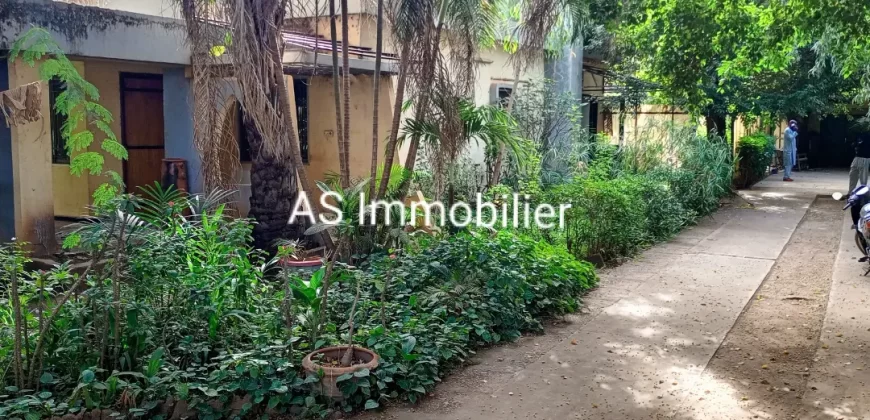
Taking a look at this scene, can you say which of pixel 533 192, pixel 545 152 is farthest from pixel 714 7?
pixel 545 152

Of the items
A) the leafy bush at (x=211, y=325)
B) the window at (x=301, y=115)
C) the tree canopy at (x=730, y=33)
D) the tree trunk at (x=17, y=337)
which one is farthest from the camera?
the window at (x=301, y=115)

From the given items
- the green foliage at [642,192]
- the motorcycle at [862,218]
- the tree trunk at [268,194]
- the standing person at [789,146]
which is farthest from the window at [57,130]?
the standing person at [789,146]

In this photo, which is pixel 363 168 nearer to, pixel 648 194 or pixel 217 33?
pixel 648 194

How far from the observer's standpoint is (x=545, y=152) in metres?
13.5

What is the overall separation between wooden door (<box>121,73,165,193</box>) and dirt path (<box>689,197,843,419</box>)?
29.4ft

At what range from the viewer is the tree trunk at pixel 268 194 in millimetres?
8383

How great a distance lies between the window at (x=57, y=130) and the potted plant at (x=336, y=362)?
685cm

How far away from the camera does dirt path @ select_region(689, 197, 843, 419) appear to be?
192 inches

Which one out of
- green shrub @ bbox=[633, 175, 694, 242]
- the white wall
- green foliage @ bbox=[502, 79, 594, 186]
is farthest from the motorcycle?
the white wall

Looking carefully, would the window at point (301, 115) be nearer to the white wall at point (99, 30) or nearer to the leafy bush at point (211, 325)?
the white wall at point (99, 30)

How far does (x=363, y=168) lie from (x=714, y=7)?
547cm

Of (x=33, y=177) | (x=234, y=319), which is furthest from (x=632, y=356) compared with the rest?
(x=33, y=177)

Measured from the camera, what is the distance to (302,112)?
40.4 feet

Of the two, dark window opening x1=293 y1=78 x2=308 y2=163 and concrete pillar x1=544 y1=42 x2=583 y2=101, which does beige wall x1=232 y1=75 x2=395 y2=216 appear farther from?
concrete pillar x1=544 y1=42 x2=583 y2=101
